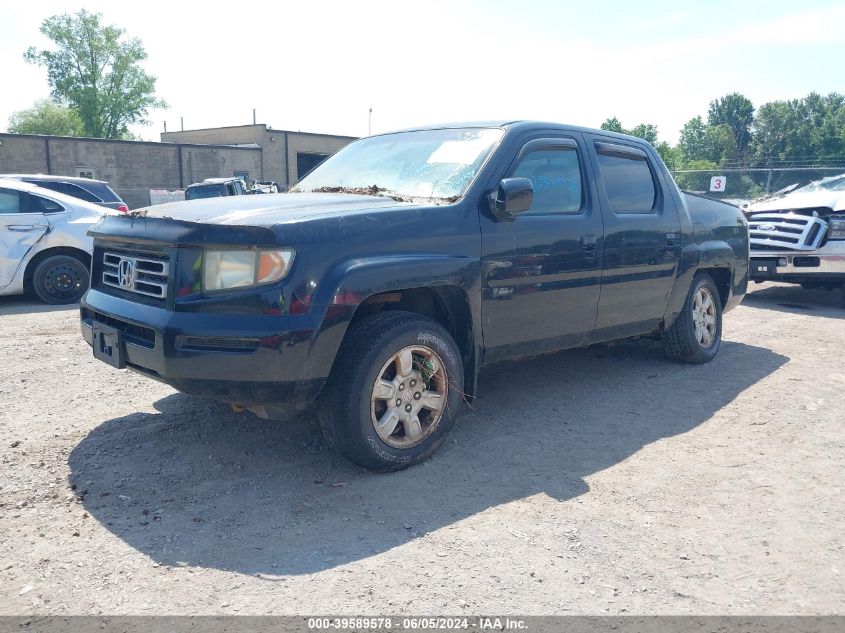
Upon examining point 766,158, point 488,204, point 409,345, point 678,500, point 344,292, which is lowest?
Answer: point 678,500

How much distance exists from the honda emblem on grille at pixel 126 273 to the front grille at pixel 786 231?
7.88 metres

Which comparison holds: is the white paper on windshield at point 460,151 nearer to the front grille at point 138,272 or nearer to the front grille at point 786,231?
the front grille at point 138,272

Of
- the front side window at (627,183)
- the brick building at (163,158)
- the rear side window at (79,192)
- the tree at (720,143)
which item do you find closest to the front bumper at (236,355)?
the front side window at (627,183)

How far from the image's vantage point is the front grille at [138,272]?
3.55 m

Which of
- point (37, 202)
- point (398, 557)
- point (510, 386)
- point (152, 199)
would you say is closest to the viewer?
point (398, 557)

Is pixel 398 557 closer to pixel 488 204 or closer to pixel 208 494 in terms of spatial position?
pixel 208 494

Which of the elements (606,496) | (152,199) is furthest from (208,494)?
(152,199)

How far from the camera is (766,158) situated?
77938 millimetres

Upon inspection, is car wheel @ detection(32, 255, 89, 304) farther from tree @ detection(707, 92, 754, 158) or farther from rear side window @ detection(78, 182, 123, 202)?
tree @ detection(707, 92, 754, 158)

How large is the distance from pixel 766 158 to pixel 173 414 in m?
84.8

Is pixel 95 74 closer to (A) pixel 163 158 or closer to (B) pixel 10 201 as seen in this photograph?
(A) pixel 163 158

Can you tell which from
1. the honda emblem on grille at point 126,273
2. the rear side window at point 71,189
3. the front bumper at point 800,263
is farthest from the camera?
the rear side window at point 71,189

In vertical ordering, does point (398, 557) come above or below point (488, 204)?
below

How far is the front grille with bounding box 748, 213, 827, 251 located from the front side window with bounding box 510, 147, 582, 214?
5295mm
